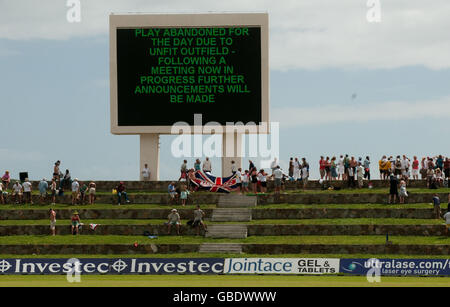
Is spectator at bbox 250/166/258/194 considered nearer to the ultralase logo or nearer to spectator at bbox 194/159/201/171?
spectator at bbox 194/159/201/171

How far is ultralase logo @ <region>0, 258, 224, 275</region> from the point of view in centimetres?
4103

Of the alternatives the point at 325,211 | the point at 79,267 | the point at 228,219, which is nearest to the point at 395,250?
the point at 325,211

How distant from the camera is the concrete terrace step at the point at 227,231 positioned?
46406 millimetres

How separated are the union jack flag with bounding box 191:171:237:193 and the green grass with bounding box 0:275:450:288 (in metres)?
13.2

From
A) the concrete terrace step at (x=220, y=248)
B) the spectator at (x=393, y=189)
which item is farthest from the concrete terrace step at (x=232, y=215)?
the spectator at (x=393, y=189)

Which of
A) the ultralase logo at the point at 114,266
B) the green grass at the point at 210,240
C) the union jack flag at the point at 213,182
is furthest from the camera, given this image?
the union jack flag at the point at 213,182

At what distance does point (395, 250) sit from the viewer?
43.5 metres

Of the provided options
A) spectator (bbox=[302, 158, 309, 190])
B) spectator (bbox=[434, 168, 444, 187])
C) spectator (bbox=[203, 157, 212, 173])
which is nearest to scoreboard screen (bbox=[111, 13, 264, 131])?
spectator (bbox=[203, 157, 212, 173])

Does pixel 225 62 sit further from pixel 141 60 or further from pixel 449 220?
pixel 449 220

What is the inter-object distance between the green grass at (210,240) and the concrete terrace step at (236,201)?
505cm

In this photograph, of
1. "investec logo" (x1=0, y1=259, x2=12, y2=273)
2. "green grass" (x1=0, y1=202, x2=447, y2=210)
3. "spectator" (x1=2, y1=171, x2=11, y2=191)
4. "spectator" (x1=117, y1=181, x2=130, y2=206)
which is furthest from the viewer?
"spectator" (x1=2, y1=171, x2=11, y2=191)

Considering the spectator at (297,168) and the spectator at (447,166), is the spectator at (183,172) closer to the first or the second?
the spectator at (297,168)

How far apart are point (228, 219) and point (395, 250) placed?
10.2 m
